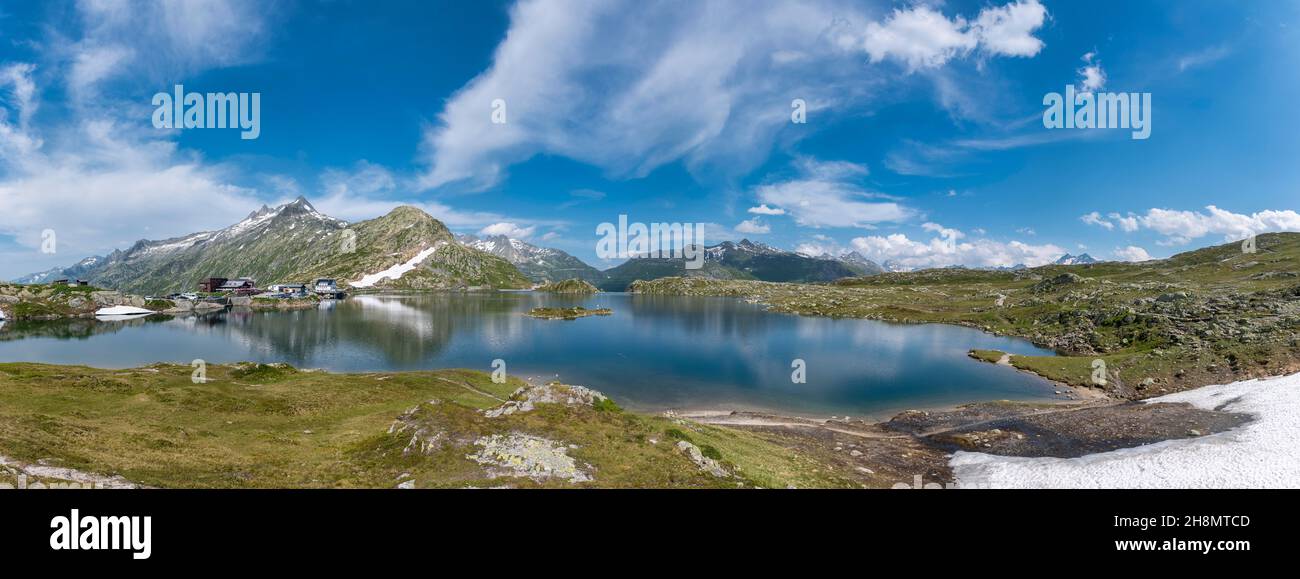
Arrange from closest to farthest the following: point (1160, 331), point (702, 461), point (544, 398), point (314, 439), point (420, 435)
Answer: point (420, 435)
point (702, 461)
point (314, 439)
point (544, 398)
point (1160, 331)

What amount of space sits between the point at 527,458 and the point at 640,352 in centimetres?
7028

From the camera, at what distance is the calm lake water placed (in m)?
58.0

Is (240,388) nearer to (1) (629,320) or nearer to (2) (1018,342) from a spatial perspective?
(1) (629,320)

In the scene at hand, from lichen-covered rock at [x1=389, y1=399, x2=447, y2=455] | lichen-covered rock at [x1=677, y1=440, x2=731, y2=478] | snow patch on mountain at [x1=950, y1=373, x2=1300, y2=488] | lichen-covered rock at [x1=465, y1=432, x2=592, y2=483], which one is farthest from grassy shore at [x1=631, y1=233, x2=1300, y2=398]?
lichen-covered rock at [x1=389, y1=399, x2=447, y2=455]

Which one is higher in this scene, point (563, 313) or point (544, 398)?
point (544, 398)

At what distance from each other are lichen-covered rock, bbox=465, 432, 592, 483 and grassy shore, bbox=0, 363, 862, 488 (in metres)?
0.23

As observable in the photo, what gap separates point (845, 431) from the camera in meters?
40.6

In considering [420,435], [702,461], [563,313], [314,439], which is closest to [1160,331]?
[702,461]

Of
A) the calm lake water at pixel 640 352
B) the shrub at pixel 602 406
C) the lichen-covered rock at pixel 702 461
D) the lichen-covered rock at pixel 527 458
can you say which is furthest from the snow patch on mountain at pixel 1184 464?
the lichen-covered rock at pixel 527 458

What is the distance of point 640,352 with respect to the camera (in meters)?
89.7

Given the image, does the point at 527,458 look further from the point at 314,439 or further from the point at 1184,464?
the point at 1184,464
